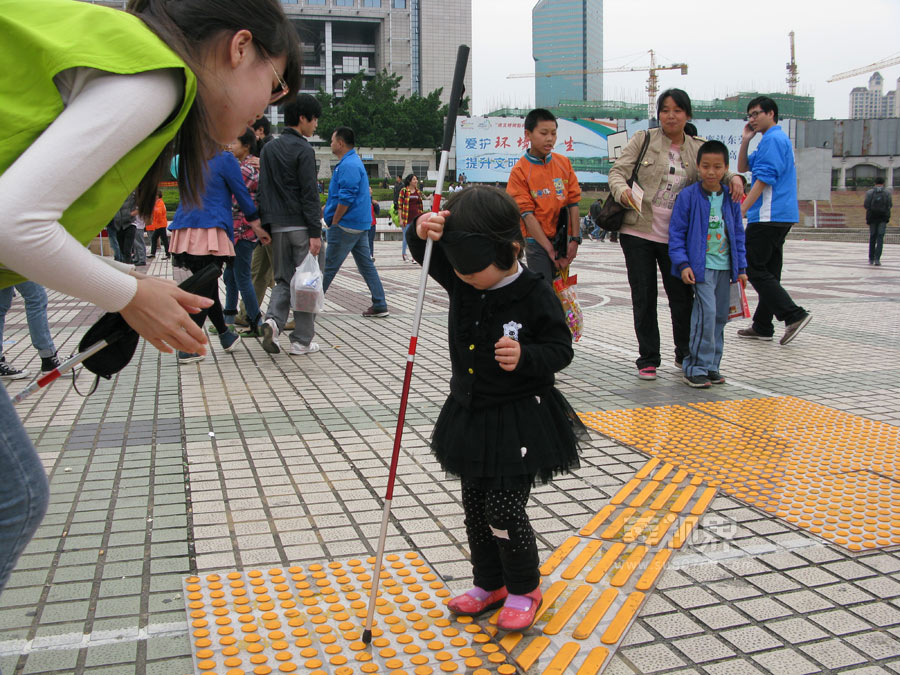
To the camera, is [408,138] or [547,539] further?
[408,138]

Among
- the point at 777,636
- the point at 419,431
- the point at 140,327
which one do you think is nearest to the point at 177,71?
the point at 140,327

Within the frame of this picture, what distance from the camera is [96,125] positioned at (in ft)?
4.31

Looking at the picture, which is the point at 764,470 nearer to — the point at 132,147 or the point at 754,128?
the point at 132,147

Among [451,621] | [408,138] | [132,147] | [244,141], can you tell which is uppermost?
[408,138]

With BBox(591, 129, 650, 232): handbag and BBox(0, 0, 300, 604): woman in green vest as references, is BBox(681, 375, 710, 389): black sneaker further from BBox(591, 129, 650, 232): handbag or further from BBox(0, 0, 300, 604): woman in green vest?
BBox(0, 0, 300, 604): woman in green vest

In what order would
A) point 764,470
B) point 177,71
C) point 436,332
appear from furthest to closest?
1. point 436,332
2. point 764,470
3. point 177,71

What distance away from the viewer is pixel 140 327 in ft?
5.07

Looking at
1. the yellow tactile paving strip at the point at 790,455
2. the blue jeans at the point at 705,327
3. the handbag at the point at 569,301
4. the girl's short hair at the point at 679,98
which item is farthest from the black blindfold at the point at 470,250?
the girl's short hair at the point at 679,98

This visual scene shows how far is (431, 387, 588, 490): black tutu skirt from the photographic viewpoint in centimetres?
241

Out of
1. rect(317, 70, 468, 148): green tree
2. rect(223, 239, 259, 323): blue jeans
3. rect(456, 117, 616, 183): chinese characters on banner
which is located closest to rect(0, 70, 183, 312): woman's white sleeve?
rect(223, 239, 259, 323): blue jeans

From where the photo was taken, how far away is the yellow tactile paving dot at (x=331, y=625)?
2.37m

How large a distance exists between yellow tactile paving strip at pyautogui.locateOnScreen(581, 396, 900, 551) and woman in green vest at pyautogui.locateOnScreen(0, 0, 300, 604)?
282 centimetres

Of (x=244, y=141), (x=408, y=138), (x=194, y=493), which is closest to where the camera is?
(x=194, y=493)

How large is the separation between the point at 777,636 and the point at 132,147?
230cm
